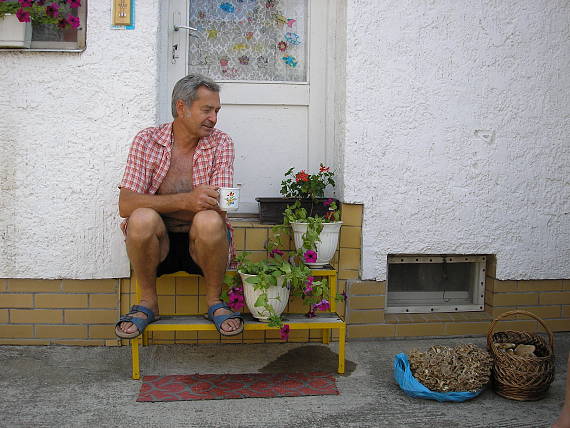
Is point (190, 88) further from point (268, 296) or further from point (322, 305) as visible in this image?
point (322, 305)

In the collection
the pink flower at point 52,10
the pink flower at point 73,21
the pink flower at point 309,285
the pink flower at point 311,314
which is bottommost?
the pink flower at point 311,314

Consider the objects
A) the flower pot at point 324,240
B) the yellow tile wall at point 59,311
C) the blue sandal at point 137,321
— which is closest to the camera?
the blue sandal at point 137,321

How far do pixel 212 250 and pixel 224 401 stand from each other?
2.42 ft

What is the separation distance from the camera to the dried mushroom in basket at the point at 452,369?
→ 2.93 metres

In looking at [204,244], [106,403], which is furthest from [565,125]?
[106,403]

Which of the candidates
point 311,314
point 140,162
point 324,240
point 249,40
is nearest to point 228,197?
point 140,162

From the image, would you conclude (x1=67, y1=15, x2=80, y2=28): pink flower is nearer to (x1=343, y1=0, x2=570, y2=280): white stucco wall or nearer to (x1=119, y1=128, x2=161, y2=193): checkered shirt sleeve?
(x1=119, y1=128, x2=161, y2=193): checkered shirt sleeve

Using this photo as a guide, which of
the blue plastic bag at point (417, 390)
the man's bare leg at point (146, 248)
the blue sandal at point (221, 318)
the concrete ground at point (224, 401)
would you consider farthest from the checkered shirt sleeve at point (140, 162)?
the blue plastic bag at point (417, 390)

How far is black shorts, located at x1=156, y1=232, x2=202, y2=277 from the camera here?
11.1 feet

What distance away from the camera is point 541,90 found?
3895 mm

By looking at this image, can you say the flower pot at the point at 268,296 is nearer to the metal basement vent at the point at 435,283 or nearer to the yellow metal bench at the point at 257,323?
the yellow metal bench at the point at 257,323

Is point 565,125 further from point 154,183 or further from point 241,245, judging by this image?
point 154,183

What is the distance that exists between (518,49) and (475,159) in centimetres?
73

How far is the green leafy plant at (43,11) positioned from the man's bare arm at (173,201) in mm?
1056
